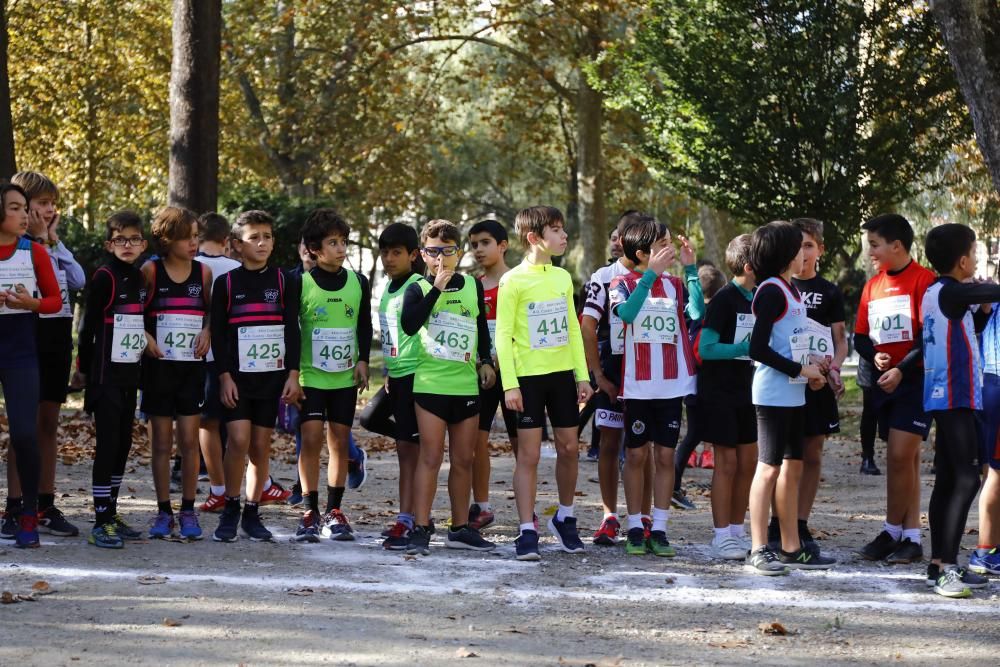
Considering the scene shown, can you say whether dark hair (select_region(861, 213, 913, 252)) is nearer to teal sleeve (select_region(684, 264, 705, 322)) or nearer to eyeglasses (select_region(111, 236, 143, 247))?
teal sleeve (select_region(684, 264, 705, 322))

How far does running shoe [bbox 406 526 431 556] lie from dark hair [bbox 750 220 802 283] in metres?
2.42

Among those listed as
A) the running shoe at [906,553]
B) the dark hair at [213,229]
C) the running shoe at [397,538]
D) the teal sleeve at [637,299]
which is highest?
the dark hair at [213,229]

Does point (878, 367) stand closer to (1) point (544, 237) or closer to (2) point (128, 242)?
(1) point (544, 237)

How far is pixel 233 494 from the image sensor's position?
7.82 metres

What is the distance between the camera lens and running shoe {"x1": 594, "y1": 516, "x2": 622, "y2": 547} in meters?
8.00

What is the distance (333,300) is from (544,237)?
4.41 feet

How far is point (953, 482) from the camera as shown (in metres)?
6.79

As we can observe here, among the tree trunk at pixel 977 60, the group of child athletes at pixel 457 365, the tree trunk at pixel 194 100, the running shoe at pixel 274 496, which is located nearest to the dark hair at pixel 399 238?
the group of child athletes at pixel 457 365

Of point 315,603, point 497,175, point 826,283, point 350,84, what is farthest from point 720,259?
point 497,175

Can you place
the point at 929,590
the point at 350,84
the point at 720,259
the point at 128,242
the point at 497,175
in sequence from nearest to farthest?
the point at 929,590
the point at 128,242
the point at 720,259
the point at 350,84
the point at 497,175

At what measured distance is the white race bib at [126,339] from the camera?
7.57m

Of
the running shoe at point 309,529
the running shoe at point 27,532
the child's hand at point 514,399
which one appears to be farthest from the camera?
the running shoe at point 309,529

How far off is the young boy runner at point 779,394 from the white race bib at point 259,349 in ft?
9.06

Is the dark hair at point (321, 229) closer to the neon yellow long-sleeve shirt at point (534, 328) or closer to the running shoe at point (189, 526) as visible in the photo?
the neon yellow long-sleeve shirt at point (534, 328)
